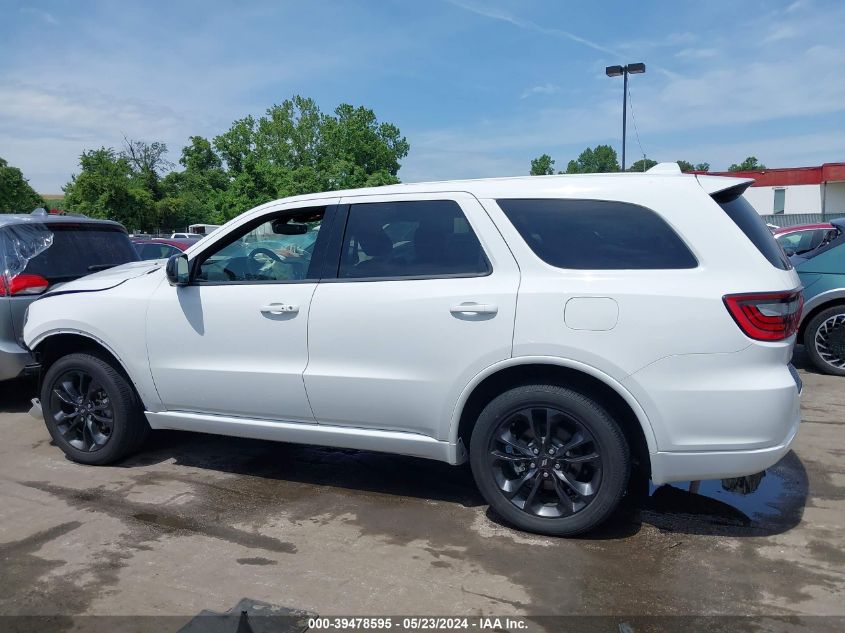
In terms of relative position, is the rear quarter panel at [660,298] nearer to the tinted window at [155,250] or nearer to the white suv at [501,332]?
the white suv at [501,332]

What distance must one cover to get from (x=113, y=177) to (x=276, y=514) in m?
62.5

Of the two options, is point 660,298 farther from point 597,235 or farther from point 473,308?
point 473,308

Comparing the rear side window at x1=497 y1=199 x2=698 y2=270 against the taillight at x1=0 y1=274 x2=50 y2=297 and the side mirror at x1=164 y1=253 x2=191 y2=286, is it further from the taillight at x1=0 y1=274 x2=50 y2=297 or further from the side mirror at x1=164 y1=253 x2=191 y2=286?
the taillight at x1=0 y1=274 x2=50 y2=297

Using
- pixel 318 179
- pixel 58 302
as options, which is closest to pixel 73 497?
pixel 58 302

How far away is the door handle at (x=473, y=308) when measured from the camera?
11.7 feet

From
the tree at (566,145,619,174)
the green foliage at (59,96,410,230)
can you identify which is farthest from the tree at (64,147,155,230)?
the tree at (566,145,619,174)

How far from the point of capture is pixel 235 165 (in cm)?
7088

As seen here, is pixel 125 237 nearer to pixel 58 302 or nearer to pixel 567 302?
pixel 58 302

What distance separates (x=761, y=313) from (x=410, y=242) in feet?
6.18

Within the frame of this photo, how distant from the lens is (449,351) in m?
3.67

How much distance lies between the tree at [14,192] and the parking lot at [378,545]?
6261 cm

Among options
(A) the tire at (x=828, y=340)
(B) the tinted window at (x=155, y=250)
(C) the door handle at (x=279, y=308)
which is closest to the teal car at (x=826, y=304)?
(A) the tire at (x=828, y=340)

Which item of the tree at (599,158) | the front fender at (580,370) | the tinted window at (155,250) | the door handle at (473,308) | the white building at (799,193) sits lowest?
the front fender at (580,370)

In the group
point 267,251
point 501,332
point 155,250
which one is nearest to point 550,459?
point 501,332
